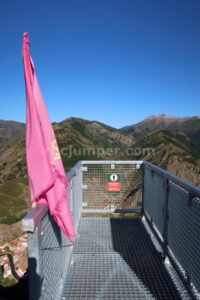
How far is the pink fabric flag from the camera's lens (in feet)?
7.06

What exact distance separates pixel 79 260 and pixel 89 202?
6.52ft

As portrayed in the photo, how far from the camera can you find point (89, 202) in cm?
580

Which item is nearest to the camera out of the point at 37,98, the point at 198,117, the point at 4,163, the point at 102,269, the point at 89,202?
the point at 37,98

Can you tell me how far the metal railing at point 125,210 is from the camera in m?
1.96

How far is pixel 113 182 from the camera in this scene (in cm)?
555

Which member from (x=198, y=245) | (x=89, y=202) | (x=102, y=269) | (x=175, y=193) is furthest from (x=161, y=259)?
(x=89, y=202)

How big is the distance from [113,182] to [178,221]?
2.42m

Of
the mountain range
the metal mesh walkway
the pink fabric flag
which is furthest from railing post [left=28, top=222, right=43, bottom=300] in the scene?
the mountain range

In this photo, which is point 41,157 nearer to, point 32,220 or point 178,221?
point 32,220

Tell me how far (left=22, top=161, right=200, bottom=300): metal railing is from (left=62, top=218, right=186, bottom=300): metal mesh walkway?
188mm

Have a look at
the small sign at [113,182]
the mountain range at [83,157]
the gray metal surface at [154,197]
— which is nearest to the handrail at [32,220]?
the gray metal surface at [154,197]

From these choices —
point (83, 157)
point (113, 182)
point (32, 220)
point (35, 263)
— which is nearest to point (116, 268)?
point (35, 263)

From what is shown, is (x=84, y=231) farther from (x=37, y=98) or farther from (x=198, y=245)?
(x=37, y=98)

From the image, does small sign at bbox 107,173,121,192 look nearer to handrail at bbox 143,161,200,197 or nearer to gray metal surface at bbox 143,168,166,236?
gray metal surface at bbox 143,168,166,236
